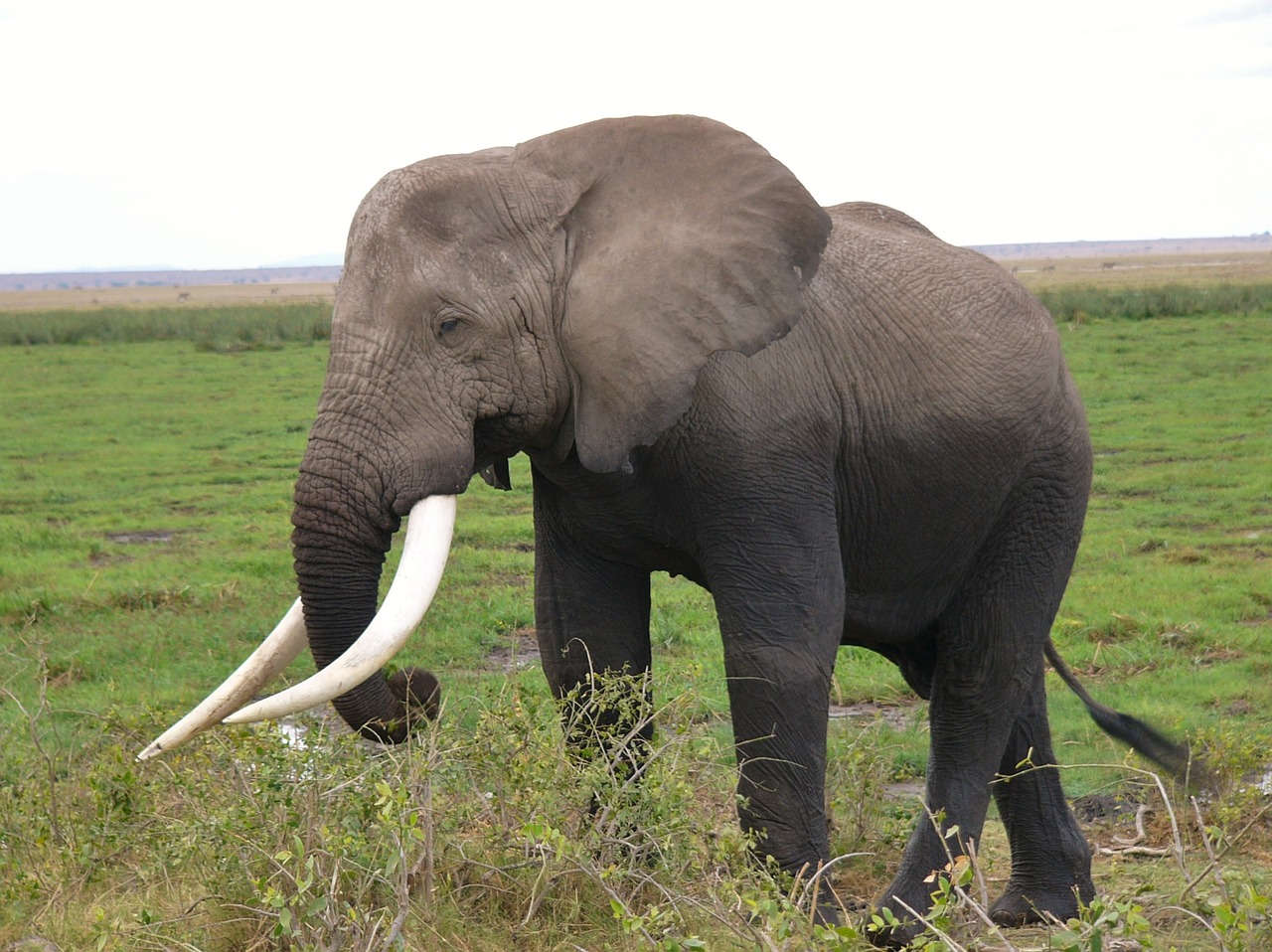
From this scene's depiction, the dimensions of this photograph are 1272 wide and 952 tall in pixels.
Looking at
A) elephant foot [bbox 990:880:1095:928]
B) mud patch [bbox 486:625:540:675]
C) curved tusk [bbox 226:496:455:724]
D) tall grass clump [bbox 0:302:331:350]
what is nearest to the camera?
curved tusk [bbox 226:496:455:724]

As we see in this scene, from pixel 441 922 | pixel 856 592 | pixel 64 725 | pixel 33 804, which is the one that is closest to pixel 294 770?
pixel 441 922

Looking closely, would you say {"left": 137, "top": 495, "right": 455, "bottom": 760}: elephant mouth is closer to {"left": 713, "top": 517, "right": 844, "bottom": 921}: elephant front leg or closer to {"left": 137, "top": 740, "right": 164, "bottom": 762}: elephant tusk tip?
{"left": 137, "top": 740, "right": 164, "bottom": 762}: elephant tusk tip

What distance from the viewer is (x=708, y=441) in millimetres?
4156

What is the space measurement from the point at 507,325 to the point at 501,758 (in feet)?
3.79

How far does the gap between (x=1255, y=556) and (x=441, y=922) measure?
27.3ft

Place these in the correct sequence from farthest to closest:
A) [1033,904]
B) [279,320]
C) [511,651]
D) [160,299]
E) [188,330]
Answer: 1. [160,299]
2. [279,320]
3. [188,330]
4. [511,651]
5. [1033,904]

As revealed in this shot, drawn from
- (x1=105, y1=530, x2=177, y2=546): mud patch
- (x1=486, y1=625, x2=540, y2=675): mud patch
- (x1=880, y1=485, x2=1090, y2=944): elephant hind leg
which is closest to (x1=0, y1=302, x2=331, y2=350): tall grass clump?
(x1=105, y1=530, x2=177, y2=546): mud patch

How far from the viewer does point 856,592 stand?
15.5 feet

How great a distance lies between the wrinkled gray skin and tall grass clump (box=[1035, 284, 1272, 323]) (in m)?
24.2

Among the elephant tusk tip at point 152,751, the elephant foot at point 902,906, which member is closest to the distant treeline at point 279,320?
the elephant foot at point 902,906

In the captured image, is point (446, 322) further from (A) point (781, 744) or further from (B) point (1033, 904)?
(B) point (1033, 904)

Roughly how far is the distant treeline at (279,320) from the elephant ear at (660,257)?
24870 mm

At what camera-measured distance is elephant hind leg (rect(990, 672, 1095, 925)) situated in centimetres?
510

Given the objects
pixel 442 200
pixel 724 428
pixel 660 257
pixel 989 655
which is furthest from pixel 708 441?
pixel 989 655
